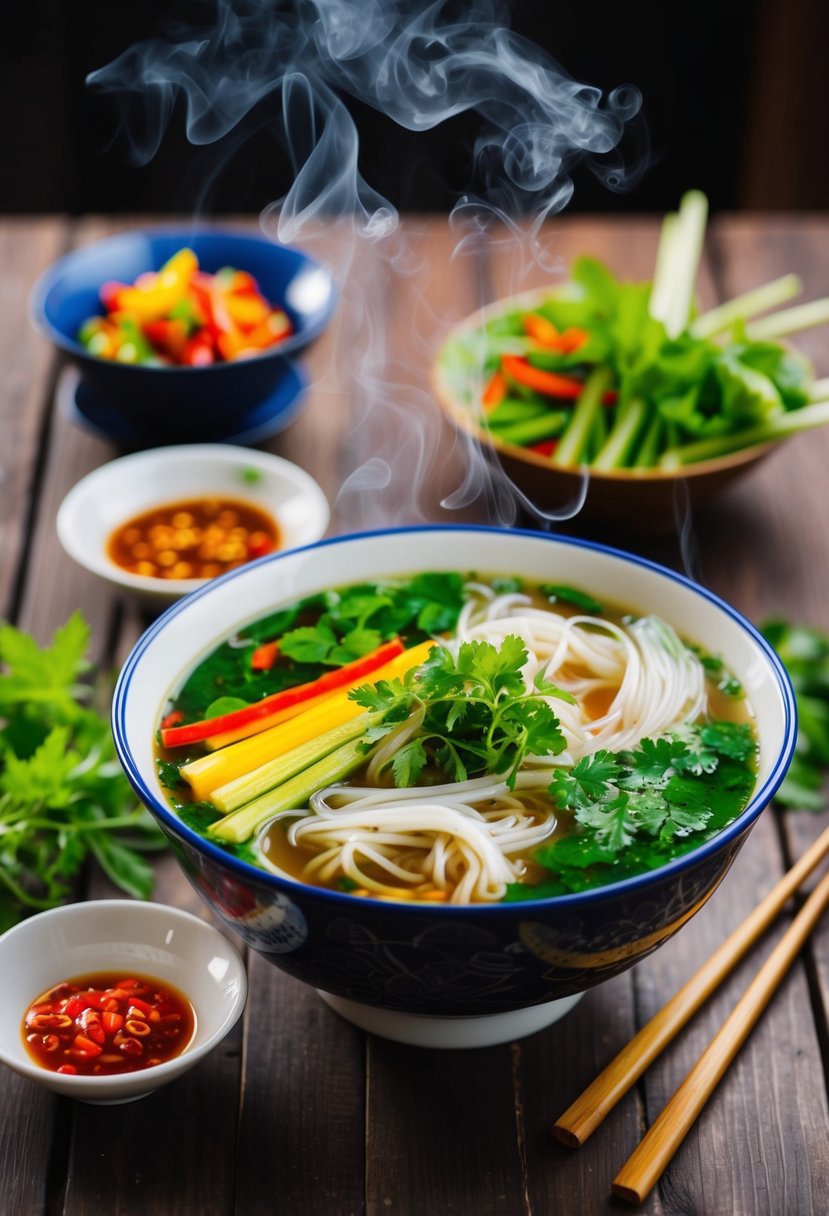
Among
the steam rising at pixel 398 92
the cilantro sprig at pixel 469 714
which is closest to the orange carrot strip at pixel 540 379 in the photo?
the steam rising at pixel 398 92

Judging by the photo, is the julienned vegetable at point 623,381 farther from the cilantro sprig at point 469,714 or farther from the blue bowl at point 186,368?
the cilantro sprig at point 469,714

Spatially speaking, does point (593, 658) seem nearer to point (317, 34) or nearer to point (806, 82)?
point (317, 34)

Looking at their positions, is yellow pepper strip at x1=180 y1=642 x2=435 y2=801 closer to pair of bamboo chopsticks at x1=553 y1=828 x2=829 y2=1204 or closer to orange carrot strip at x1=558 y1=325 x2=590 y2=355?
pair of bamboo chopsticks at x1=553 y1=828 x2=829 y2=1204

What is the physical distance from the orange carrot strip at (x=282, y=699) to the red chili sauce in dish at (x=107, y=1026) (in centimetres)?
38

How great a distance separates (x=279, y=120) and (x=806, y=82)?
98.7 inches

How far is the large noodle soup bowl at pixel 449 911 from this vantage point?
1684 millimetres

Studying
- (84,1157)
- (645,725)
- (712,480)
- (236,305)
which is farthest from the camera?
(236,305)

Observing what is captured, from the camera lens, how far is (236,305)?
3691mm

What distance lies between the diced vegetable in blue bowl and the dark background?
271cm

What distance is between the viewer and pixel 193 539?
10.5ft

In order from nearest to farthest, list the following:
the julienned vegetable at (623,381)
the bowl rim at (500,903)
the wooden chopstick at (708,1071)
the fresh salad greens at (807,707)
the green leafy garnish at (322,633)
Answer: the bowl rim at (500,903)
the wooden chopstick at (708,1071)
the green leafy garnish at (322,633)
the fresh salad greens at (807,707)
the julienned vegetable at (623,381)

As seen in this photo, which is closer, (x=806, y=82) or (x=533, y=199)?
(x=533, y=199)

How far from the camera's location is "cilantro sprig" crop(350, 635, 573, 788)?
1.96 metres

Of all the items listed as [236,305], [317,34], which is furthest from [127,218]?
[317,34]
